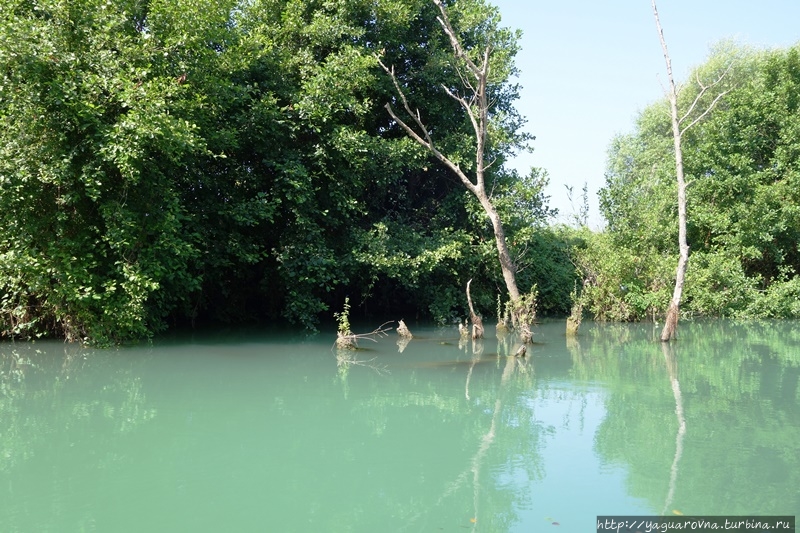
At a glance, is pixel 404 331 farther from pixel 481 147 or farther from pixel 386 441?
pixel 386 441

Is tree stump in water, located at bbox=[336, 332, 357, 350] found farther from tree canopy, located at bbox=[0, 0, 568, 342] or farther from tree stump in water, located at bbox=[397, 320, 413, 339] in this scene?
tree canopy, located at bbox=[0, 0, 568, 342]

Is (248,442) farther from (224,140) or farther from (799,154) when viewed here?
(799,154)

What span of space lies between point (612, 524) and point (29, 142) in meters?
10.8

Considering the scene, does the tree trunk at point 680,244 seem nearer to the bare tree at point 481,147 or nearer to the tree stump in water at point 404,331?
the bare tree at point 481,147

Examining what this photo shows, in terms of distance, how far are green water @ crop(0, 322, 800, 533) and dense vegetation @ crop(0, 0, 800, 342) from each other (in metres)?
2.22

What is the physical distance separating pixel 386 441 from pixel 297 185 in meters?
8.82

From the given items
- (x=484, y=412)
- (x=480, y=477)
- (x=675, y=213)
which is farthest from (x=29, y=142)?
(x=675, y=213)

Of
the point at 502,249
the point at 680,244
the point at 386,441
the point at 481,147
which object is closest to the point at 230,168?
the point at 481,147

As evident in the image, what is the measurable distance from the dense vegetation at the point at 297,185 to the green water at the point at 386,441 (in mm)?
2225

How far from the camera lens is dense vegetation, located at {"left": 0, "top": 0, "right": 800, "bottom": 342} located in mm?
11258

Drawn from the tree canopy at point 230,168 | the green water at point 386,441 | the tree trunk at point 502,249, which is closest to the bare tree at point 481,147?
the tree trunk at point 502,249

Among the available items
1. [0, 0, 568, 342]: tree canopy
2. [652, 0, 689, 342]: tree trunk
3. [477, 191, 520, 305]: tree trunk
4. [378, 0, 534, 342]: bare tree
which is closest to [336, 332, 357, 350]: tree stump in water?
[0, 0, 568, 342]: tree canopy

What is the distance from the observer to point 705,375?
999 cm

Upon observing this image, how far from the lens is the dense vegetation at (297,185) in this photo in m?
11.3
